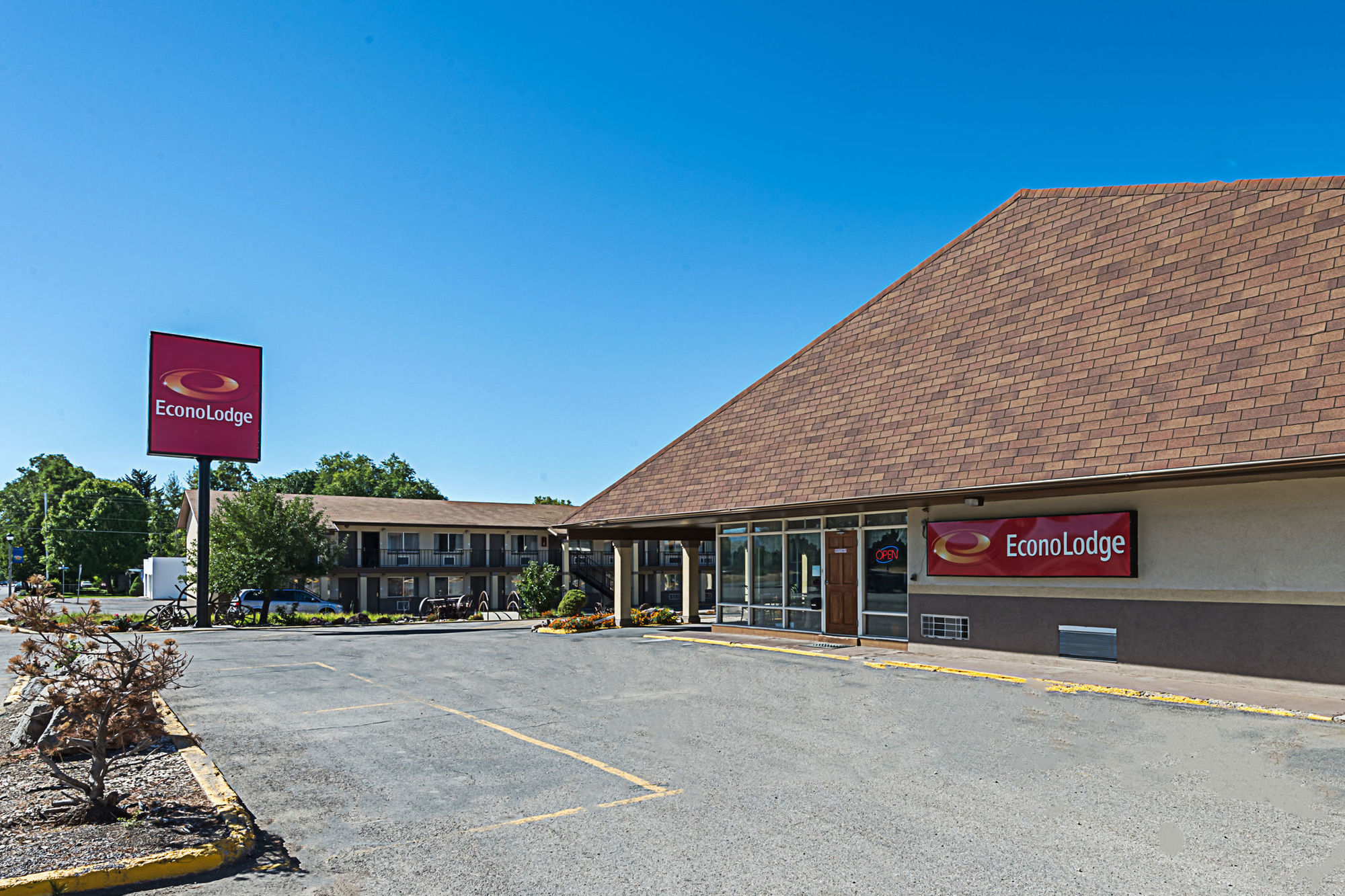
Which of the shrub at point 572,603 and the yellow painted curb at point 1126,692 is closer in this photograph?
the yellow painted curb at point 1126,692

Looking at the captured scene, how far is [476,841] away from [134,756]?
4265 millimetres

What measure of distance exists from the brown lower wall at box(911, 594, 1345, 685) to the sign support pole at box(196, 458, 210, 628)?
28060mm

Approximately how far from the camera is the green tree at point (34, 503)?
88188mm

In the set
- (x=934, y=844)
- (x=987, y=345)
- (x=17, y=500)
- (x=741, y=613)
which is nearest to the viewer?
(x=934, y=844)

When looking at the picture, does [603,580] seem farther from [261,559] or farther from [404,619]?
[261,559]

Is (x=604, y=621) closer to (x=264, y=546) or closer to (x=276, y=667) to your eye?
(x=276, y=667)

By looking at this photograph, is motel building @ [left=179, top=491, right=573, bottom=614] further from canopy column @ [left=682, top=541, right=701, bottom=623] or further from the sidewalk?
the sidewalk

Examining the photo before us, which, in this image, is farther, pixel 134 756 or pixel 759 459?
pixel 759 459

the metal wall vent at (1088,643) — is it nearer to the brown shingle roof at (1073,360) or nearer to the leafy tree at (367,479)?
the brown shingle roof at (1073,360)

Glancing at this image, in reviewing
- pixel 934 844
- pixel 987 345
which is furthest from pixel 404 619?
pixel 934 844

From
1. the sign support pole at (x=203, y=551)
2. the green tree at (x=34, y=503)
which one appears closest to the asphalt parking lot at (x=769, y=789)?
the sign support pole at (x=203, y=551)

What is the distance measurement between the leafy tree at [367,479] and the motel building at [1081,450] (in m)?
77.3

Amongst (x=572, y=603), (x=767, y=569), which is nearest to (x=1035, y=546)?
(x=767, y=569)

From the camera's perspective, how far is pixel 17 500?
96062 mm
